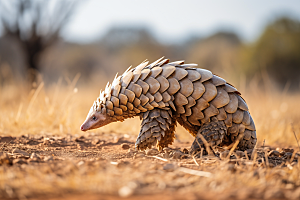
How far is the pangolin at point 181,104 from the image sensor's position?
115 inches

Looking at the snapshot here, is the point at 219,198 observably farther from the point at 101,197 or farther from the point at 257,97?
the point at 257,97

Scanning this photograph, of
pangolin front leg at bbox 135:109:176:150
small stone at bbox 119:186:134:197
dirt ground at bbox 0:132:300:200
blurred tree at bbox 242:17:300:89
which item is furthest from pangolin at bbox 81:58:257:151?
blurred tree at bbox 242:17:300:89

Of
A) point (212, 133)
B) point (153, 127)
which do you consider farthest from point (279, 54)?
point (153, 127)

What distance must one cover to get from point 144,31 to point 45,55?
27.2 meters

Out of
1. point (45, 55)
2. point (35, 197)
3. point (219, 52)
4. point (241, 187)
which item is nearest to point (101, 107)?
point (35, 197)

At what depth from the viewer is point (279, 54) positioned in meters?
17.8

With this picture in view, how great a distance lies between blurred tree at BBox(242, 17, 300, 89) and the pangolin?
1558cm

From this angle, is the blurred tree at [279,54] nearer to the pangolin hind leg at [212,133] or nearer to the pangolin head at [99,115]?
the pangolin hind leg at [212,133]

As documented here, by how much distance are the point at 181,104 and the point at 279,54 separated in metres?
17.2

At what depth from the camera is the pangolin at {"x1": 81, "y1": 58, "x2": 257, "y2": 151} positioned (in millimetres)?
2922

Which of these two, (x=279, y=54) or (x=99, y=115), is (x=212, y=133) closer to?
(x=99, y=115)

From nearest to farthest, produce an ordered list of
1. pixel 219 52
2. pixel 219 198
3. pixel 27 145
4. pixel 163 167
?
1. pixel 219 198
2. pixel 163 167
3. pixel 27 145
4. pixel 219 52

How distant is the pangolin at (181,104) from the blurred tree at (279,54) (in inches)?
613

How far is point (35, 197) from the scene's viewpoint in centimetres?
165
